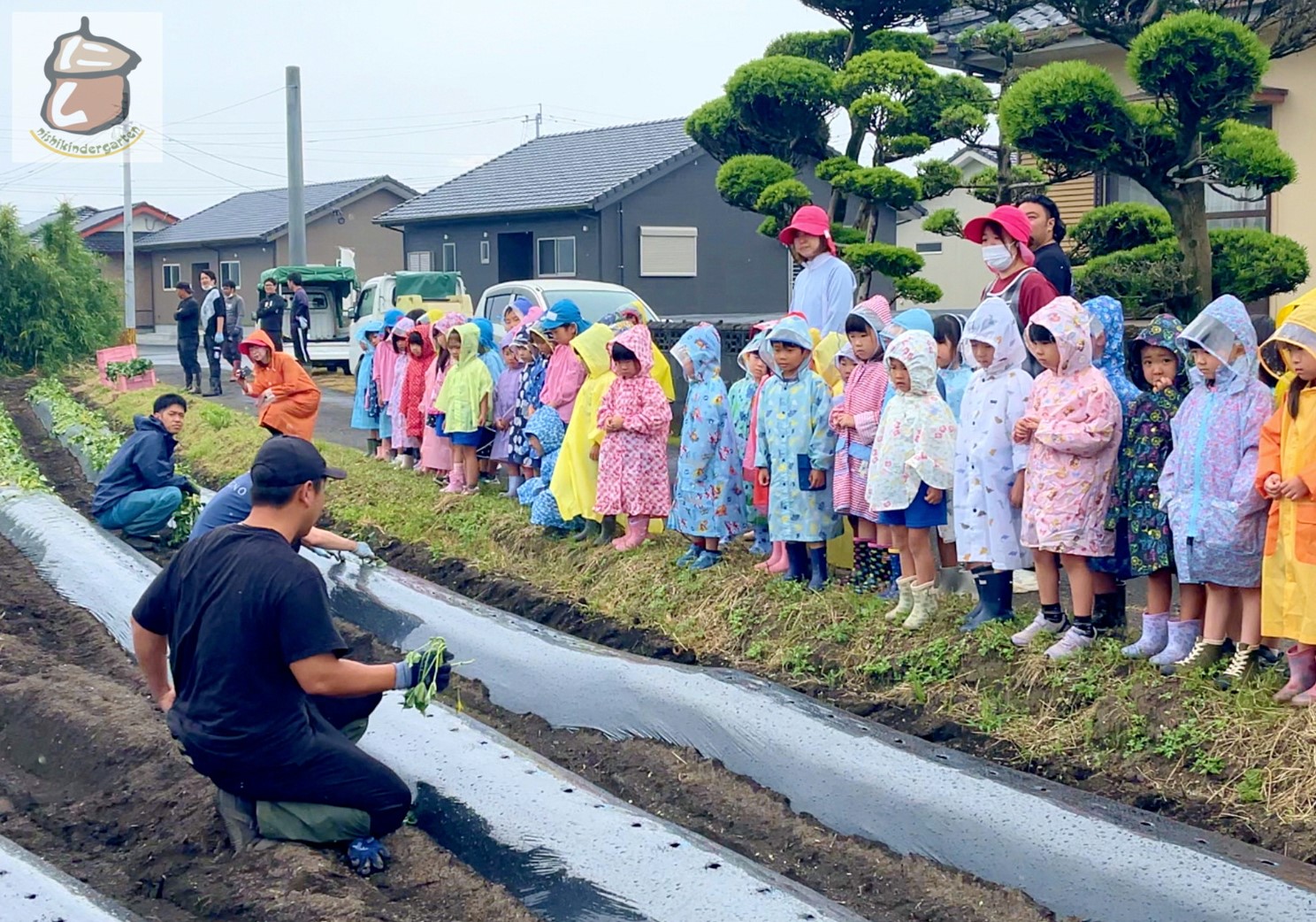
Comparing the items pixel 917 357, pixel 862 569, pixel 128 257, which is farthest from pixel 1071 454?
pixel 128 257

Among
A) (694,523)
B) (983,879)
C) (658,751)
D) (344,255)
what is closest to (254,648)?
(658,751)

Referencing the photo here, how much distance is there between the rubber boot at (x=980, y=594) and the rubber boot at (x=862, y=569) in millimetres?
827

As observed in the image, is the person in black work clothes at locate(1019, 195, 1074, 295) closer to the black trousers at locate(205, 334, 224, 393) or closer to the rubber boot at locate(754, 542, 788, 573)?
the rubber boot at locate(754, 542, 788, 573)

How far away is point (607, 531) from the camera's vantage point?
915cm

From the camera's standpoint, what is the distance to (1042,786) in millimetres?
5133

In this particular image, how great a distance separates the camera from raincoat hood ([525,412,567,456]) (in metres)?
9.95

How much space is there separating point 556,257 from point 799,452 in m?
22.5

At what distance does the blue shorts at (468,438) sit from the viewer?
11117 mm

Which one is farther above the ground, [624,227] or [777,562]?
[624,227]

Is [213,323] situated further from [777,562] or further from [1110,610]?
[1110,610]

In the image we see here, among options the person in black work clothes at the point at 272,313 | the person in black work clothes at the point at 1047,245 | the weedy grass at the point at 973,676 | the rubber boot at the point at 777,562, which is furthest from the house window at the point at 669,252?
the person in black work clothes at the point at 1047,245

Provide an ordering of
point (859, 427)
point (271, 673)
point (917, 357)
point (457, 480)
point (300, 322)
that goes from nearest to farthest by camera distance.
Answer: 1. point (271, 673)
2. point (917, 357)
3. point (859, 427)
4. point (457, 480)
5. point (300, 322)

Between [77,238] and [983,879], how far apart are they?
89.2 ft

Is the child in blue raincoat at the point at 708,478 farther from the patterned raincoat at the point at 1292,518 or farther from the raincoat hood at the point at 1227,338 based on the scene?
the patterned raincoat at the point at 1292,518
